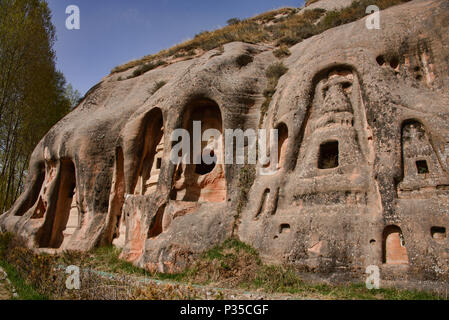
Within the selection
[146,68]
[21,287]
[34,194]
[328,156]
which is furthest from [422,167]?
[34,194]

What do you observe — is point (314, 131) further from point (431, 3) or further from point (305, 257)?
point (431, 3)

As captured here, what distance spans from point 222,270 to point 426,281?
3.94 meters

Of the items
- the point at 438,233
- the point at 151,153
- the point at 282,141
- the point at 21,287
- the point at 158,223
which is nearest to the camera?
the point at 438,233

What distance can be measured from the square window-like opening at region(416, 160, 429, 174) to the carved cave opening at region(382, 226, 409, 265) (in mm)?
1354

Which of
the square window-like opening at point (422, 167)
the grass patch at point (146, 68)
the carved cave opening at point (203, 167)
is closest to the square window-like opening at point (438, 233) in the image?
the square window-like opening at point (422, 167)

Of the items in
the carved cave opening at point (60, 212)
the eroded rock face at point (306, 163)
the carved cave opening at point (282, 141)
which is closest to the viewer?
the eroded rock face at point (306, 163)

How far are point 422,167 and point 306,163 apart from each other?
2.41 m

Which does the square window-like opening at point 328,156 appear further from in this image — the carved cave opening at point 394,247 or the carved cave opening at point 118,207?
the carved cave opening at point 118,207

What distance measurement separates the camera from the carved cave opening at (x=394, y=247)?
661cm

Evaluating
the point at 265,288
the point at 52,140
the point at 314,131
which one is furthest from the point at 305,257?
the point at 52,140

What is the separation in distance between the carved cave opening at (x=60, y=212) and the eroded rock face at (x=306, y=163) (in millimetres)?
122

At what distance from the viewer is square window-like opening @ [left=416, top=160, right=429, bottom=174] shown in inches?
283

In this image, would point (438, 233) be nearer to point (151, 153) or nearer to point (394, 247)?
point (394, 247)

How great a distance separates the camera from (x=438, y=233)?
641cm
